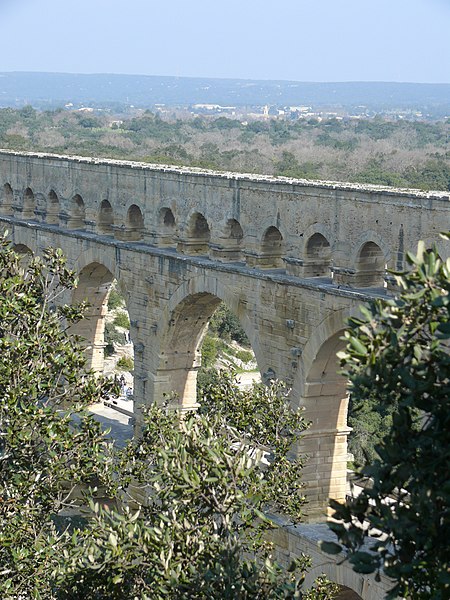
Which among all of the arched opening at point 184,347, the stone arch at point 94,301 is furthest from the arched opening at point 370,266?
the stone arch at point 94,301

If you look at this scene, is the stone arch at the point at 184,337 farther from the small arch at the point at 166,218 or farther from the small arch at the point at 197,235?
the small arch at the point at 166,218

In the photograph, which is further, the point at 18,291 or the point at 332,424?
the point at 332,424

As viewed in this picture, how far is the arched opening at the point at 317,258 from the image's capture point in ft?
66.1

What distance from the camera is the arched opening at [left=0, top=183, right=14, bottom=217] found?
1227 inches

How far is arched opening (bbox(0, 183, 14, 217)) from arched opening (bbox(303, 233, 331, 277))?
12548 millimetres

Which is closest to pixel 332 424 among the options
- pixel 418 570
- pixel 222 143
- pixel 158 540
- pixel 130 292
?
pixel 130 292

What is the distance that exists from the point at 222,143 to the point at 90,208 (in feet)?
252

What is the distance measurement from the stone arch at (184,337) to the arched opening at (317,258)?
2.49m

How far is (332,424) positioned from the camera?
2017 cm

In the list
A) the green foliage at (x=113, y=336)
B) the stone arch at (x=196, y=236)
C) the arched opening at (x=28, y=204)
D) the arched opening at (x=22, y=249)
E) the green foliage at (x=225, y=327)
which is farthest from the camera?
the green foliage at (x=225, y=327)

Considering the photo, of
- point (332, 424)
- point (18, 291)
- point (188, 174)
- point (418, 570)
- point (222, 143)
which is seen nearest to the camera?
point (418, 570)

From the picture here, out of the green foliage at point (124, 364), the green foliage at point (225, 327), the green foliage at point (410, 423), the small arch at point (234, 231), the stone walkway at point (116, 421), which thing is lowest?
the green foliage at point (225, 327)

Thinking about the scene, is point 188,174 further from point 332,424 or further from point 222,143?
point 222,143

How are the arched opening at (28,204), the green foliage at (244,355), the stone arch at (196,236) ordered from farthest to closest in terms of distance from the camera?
the green foliage at (244,355) < the arched opening at (28,204) < the stone arch at (196,236)
